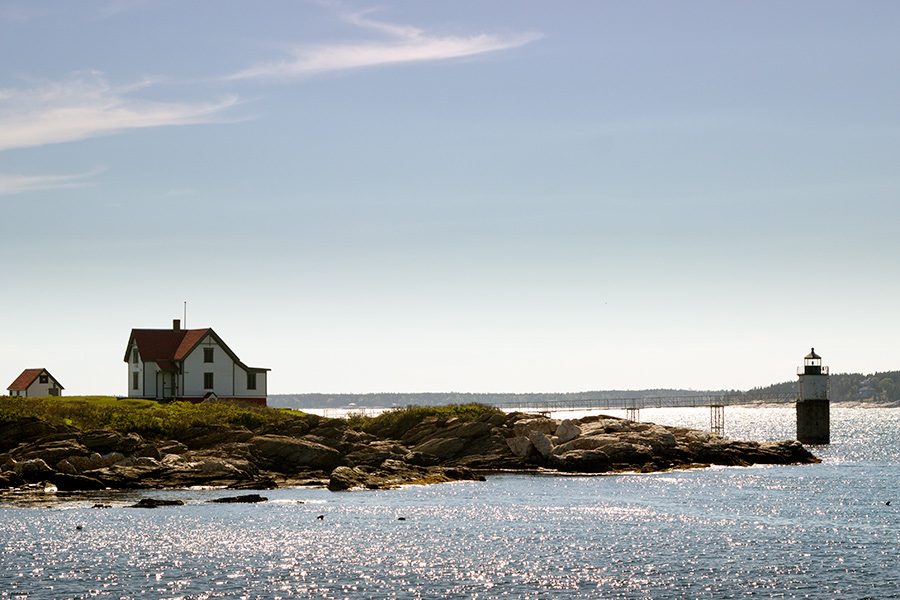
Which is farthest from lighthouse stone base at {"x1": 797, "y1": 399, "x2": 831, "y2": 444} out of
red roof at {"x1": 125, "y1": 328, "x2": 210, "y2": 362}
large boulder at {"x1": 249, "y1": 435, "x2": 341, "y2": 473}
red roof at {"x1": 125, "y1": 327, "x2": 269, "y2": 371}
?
red roof at {"x1": 125, "y1": 328, "x2": 210, "y2": 362}

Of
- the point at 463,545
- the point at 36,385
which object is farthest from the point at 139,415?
the point at 36,385

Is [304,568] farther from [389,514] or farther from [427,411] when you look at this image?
[427,411]

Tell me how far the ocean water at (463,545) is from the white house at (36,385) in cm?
6260

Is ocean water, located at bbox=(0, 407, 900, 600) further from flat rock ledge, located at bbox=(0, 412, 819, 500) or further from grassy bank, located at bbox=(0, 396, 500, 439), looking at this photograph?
grassy bank, located at bbox=(0, 396, 500, 439)

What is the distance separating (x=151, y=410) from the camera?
71812 millimetres

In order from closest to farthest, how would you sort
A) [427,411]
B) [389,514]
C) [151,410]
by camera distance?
[389,514]
[151,410]
[427,411]

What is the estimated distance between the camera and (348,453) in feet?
220

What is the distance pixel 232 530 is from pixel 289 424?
30841mm

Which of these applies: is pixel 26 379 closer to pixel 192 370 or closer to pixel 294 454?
pixel 192 370

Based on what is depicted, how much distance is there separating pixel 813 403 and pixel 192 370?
67082 mm

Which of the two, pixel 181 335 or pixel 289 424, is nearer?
pixel 289 424

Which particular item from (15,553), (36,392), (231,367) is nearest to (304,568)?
(15,553)

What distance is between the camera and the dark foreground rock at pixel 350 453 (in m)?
57.7

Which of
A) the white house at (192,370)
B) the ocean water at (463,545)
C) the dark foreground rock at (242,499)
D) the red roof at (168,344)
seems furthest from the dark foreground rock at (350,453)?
the red roof at (168,344)
